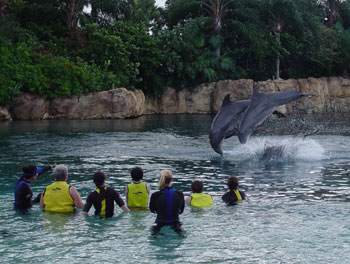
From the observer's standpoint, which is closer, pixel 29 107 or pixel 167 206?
pixel 167 206

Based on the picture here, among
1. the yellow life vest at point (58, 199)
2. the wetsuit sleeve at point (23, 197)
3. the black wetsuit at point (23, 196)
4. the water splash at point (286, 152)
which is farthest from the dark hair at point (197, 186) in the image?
the water splash at point (286, 152)

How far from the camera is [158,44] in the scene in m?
40.5

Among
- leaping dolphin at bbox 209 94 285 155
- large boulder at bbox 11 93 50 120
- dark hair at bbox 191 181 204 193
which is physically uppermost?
large boulder at bbox 11 93 50 120

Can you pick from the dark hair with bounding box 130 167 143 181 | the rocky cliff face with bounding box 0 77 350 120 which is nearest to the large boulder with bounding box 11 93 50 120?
the rocky cliff face with bounding box 0 77 350 120

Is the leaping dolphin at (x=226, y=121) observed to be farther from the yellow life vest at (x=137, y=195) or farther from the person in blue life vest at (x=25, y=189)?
the person in blue life vest at (x=25, y=189)

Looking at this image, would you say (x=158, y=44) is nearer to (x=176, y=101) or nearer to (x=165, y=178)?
(x=176, y=101)

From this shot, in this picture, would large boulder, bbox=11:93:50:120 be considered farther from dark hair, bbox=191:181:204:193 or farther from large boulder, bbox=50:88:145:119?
dark hair, bbox=191:181:204:193

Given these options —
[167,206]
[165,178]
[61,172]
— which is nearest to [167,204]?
[167,206]

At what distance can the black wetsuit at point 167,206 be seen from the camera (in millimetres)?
7832

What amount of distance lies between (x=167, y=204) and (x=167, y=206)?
0.11ft

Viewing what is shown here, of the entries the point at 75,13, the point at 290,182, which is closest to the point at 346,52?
the point at 75,13

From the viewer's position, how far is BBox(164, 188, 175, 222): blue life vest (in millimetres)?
7820

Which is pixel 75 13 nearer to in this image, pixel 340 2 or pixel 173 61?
pixel 173 61

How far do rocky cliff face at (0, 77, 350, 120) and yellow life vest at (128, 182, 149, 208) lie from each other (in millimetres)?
23682
